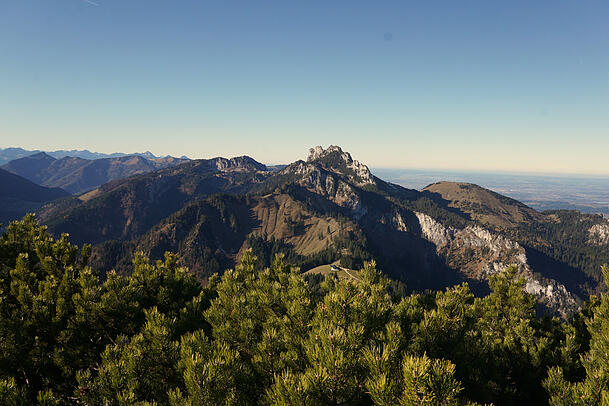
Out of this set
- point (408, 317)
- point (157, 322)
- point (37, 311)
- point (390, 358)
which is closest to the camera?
Answer: point (390, 358)

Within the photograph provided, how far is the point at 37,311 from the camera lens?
1405cm

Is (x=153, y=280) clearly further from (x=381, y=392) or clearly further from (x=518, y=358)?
(x=518, y=358)

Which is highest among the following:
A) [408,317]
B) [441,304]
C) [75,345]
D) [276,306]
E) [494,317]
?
[441,304]

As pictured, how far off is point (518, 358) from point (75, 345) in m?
29.8

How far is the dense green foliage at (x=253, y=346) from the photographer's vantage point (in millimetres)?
7445

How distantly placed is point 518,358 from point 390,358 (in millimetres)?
19594

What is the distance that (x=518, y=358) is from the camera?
19281 millimetres

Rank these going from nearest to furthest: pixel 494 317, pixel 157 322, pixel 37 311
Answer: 1. pixel 157 322
2. pixel 37 311
3. pixel 494 317

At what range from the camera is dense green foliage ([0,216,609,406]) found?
7.45 m

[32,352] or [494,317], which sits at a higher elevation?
[32,352]

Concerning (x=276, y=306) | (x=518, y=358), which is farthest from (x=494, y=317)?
(x=276, y=306)

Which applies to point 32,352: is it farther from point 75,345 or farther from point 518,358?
point 518,358

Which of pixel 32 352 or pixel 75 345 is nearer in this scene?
pixel 32 352

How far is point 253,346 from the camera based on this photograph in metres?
13.2
